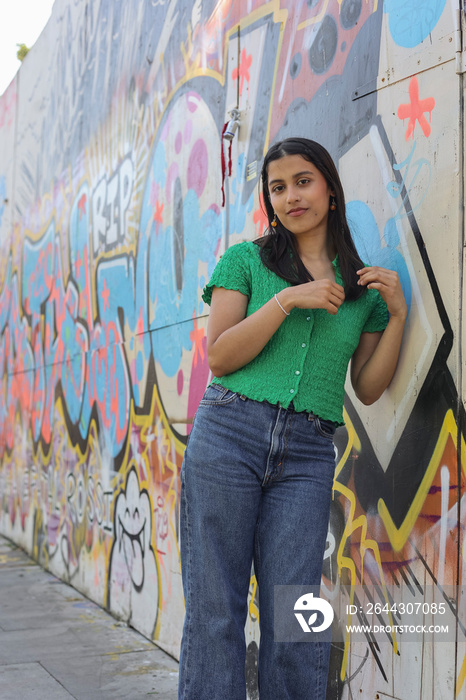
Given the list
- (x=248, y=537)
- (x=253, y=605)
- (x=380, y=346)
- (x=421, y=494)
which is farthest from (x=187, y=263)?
(x=248, y=537)

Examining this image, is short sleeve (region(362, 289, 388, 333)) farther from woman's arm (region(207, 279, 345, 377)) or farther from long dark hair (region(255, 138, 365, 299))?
woman's arm (region(207, 279, 345, 377))

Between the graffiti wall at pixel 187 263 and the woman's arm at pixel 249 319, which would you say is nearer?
the woman's arm at pixel 249 319

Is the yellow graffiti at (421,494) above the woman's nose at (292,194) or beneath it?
beneath

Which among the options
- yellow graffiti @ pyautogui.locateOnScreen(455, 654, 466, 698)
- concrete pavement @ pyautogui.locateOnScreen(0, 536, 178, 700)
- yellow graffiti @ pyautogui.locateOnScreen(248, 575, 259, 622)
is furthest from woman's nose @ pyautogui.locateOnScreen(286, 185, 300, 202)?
concrete pavement @ pyautogui.locateOnScreen(0, 536, 178, 700)

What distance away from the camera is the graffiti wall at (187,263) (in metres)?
2.29

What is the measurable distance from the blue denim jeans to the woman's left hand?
15.7 inches

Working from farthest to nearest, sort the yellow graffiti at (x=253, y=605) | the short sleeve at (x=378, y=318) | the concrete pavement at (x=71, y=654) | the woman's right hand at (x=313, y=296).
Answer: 1. the concrete pavement at (x=71, y=654)
2. the yellow graffiti at (x=253, y=605)
3. the short sleeve at (x=378, y=318)
4. the woman's right hand at (x=313, y=296)

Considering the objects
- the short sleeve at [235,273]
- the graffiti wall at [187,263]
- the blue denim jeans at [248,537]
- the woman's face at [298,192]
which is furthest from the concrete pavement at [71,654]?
the woman's face at [298,192]

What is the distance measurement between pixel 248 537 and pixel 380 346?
2.12 ft

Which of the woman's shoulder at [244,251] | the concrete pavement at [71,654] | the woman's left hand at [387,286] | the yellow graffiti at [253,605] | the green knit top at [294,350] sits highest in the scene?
the woman's shoulder at [244,251]

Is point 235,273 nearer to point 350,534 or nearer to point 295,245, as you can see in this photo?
point 295,245

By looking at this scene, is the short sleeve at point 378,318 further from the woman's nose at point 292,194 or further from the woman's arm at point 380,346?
the woman's nose at point 292,194

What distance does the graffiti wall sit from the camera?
2.29 metres

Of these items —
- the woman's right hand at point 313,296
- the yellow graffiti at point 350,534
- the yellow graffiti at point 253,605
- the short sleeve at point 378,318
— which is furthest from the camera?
the yellow graffiti at point 253,605
